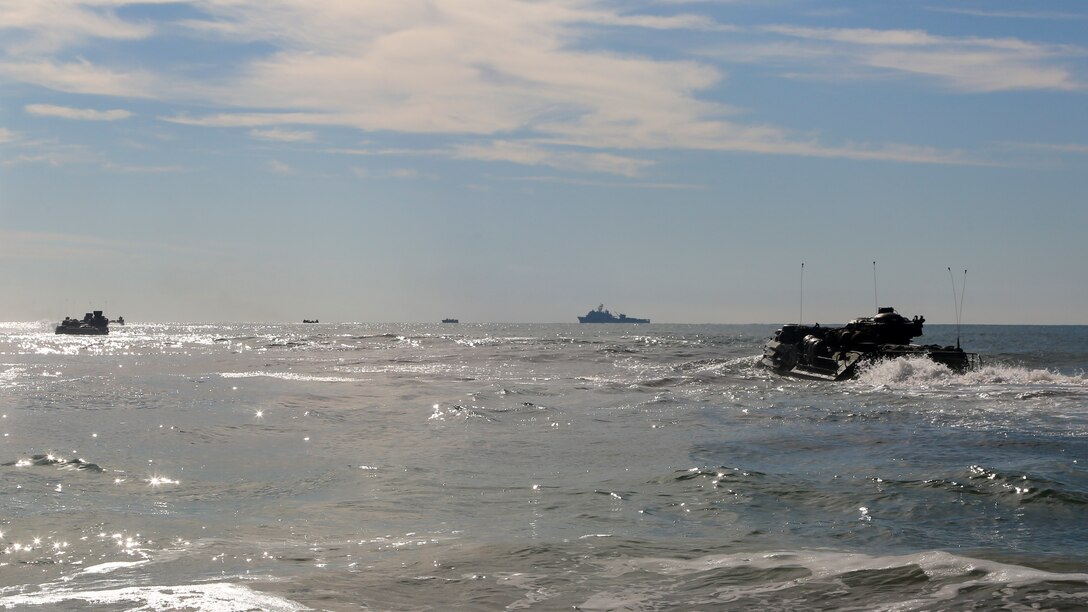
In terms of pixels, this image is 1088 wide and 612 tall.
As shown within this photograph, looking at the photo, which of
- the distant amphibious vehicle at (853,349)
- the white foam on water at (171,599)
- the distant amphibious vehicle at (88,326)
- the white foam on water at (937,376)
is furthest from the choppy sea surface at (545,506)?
the distant amphibious vehicle at (88,326)

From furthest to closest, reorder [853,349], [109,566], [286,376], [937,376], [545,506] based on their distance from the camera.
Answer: [286,376] → [853,349] → [937,376] → [545,506] → [109,566]

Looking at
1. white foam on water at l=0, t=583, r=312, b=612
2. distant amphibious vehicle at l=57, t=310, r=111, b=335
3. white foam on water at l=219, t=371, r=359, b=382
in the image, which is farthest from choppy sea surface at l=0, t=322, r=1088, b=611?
distant amphibious vehicle at l=57, t=310, r=111, b=335

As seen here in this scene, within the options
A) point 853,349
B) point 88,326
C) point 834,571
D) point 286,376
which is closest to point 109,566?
point 834,571

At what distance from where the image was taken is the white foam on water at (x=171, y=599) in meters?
9.27

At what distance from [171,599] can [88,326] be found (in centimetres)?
14554

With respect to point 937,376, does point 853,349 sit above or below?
above

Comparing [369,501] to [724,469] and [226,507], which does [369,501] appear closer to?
[226,507]

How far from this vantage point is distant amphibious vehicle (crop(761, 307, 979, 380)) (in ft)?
145

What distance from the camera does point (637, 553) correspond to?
1162 centimetres

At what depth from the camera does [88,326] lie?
14238 cm

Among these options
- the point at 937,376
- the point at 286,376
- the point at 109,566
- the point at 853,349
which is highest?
the point at 853,349

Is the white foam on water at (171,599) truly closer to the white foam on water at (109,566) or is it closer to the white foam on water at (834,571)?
the white foam on water at (109,566)

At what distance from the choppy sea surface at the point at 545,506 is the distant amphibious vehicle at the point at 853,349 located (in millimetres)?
11350

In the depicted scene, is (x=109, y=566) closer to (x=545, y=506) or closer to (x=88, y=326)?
(x=545, y=506)
